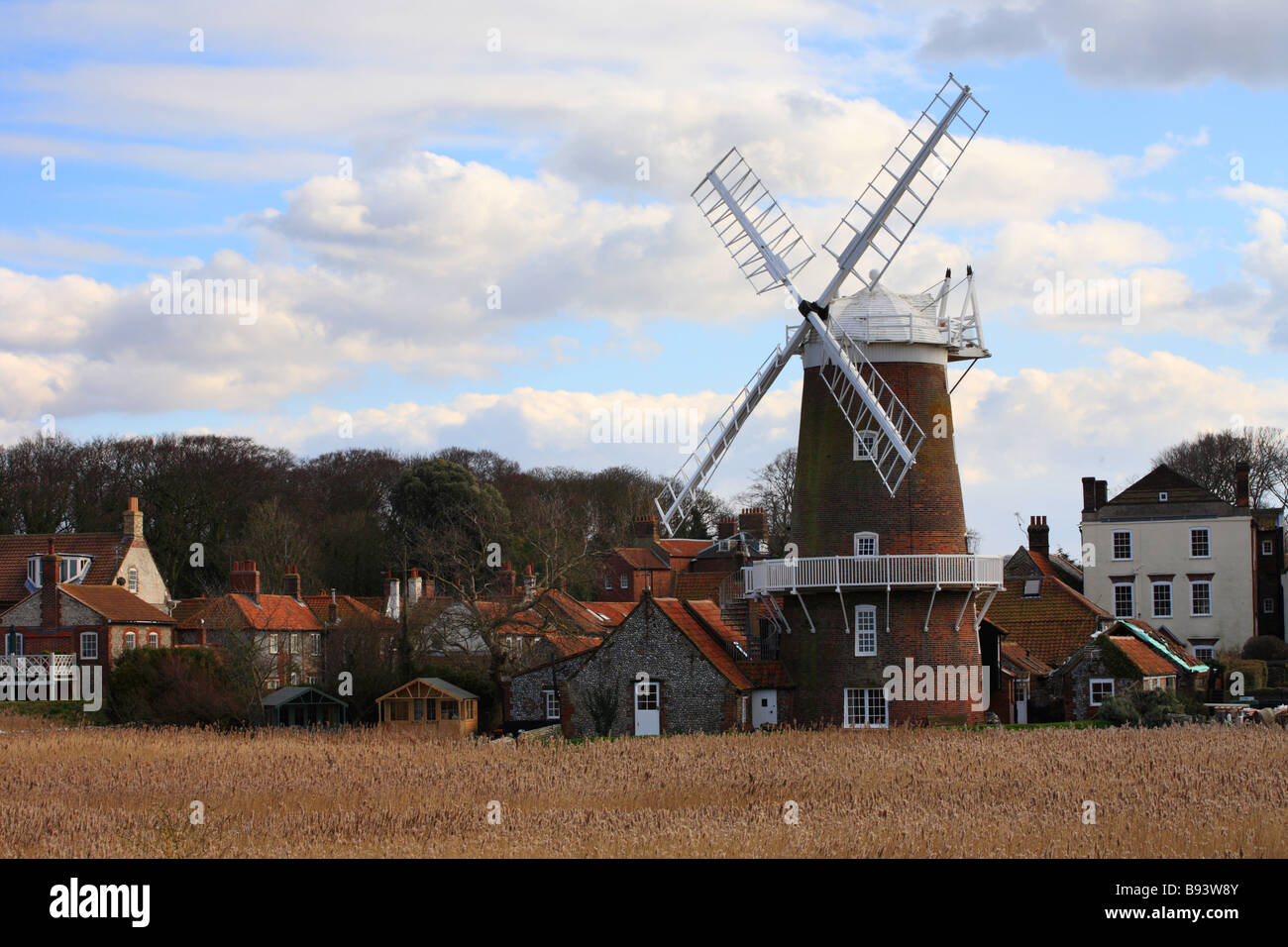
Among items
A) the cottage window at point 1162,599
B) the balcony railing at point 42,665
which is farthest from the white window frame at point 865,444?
the balcony railing at point 42,665

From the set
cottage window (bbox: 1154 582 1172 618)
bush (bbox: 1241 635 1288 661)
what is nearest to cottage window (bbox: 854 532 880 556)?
bush (bbox: 1241 635 1288 661)

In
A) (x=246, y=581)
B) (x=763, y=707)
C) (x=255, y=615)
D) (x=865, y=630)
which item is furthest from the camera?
(x=246, y=581)

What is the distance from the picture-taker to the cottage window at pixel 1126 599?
57.5 metres

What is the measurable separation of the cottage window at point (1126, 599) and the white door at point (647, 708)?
82.5 feet

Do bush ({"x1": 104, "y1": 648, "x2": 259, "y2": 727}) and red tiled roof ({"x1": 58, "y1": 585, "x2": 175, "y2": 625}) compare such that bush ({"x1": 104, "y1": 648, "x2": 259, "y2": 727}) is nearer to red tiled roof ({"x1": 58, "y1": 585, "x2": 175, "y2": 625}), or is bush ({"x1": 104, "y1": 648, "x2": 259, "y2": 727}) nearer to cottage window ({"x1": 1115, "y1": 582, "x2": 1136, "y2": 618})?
red tiled roof ({"x1": 58, "y1": 585, "x2": 175, "y2": 625})

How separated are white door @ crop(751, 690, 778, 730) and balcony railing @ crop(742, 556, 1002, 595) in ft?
11.6

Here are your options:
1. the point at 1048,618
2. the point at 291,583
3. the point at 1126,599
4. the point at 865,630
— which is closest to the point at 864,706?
the point at 865,630

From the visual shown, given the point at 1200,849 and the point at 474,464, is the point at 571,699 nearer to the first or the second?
the point at 1200,849

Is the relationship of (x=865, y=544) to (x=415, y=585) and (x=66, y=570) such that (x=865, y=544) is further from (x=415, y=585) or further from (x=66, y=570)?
(x=66, y=570)

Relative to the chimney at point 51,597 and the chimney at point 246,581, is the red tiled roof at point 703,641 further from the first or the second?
the chimney at point 51,597

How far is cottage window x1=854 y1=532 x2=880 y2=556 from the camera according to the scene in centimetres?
3650

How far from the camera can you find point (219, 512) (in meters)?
69.6

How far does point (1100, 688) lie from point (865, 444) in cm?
1129

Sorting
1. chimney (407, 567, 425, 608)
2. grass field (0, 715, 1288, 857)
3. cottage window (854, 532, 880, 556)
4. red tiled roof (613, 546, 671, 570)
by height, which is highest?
cottage window (854, 532, 880, 556)
